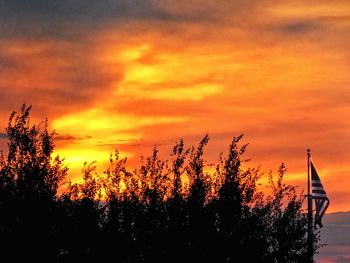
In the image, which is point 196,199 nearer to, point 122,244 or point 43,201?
point 122,244

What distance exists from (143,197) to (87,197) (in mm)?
3352

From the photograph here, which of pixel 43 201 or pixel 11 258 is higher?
pixel 43 201

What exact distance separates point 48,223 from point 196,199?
9.40 m

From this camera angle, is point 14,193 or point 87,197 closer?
point 14,193

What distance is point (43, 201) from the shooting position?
1794 inches

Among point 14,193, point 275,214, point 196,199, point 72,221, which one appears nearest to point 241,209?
point 196,199

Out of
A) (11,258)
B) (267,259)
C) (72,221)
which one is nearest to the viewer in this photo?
(11,258)

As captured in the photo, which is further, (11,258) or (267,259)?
(267,259)

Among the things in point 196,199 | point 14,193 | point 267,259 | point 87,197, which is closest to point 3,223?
point 14,193

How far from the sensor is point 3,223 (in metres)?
44.7

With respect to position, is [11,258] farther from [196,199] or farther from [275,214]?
[275,214]

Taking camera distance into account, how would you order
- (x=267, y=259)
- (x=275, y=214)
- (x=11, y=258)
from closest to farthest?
1. (x=11, y=258)
2. (x=267, y=259)
3. (x=275, y=214)

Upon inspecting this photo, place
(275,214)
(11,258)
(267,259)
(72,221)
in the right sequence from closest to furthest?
(11,258) < (72,221) < (267,259) < (275,214)

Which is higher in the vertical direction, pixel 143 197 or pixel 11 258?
pixel 143 197
